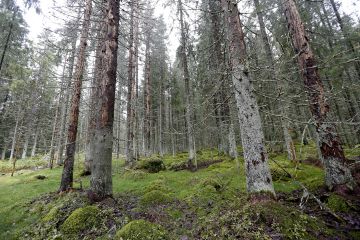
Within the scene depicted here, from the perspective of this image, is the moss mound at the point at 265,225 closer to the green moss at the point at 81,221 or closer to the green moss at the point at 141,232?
the green moss at the point at 141,232

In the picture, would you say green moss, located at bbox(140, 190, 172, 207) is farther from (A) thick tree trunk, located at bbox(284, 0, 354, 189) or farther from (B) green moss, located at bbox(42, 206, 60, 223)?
(A) thick tree trunk, located at bbox(284, 0, 354, 189)

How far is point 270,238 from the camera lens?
279cm

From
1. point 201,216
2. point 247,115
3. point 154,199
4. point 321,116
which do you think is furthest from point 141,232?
point 321,116

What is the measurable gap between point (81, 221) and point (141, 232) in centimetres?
158

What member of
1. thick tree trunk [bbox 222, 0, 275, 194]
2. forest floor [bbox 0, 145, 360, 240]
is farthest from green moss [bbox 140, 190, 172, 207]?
thick tree trunk [bbox 222, 0, 275, 194]

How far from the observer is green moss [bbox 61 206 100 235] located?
13.2 ft

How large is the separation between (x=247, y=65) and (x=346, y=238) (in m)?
3.32

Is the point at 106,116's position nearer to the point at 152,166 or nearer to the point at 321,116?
the point at 321,116

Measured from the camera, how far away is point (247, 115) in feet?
13.5

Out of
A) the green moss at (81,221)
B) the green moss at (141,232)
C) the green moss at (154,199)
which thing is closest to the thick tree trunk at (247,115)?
the green moss at (141,232)

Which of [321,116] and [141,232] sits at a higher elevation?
[321,116]

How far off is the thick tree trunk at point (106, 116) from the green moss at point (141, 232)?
1783mm

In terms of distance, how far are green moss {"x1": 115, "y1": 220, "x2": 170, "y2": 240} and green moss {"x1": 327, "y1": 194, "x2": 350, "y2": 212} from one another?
3213 mm

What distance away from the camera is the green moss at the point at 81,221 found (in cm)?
402
